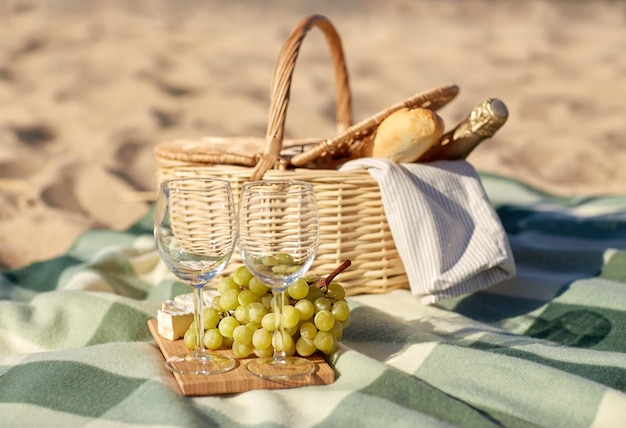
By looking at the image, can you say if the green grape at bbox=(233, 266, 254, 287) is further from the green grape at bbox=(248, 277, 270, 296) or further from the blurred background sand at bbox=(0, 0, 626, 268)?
the blurred background sand at bbox=(0, 0, 626, 268)

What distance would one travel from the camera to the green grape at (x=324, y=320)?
1239mm

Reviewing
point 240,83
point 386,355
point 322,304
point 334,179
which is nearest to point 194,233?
point 322,304

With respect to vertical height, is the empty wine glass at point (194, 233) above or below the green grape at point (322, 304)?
above

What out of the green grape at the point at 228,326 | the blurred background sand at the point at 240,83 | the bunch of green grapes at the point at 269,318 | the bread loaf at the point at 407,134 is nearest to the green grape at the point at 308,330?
the bunch of green grapes at the point at 269,318

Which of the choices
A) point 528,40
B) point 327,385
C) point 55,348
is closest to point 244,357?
point 327,385

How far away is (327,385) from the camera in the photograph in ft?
4.02

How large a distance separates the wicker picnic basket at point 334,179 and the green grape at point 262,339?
0.43 m

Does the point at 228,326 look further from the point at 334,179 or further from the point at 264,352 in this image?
the point at 334,179

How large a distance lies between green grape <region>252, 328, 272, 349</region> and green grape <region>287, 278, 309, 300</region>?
0.07 meters

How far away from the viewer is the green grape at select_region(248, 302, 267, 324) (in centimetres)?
126

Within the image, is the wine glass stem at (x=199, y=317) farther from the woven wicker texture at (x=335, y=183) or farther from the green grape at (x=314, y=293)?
the woven wicker texture at (x=335, y=183)

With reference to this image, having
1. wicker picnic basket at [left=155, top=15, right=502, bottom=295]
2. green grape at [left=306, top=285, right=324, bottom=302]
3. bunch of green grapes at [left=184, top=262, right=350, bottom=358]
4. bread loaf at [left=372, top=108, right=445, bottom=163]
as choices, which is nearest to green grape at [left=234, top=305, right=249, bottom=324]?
bunch of green grapes at [left=184, top=262, right=350, bottom=358]

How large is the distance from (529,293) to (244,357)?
0.75m

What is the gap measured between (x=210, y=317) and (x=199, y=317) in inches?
2.7
